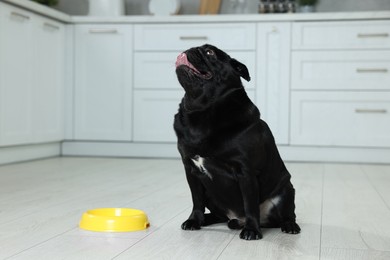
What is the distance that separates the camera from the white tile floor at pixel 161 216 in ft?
5.02

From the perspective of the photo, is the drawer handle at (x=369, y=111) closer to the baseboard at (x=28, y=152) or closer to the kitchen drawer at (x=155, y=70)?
the kitchen drawer at (x=155, y=70)

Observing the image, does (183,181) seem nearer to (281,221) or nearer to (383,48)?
(281,221)

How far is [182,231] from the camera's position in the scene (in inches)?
70.6

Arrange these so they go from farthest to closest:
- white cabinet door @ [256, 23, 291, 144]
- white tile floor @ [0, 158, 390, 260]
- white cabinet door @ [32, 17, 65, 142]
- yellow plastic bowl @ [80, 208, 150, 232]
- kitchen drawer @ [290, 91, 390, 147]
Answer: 1. white cabinet door @ [256, 23, 291, 144]
2. kitchen drawer @ [290, 91, 390, 147]
3. white cabinet door @ [32, 17, 65, 142]
4. yellow plastic bowl @ [80, 208, 150, 232]
5. white tile floor @ [0, 158, 390, 260]

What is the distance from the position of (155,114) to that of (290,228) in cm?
281

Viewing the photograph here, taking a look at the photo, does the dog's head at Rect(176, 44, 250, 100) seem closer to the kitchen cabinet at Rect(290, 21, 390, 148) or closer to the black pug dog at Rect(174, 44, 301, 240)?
the black pug dog at Rect(174, 44, 301, 240)

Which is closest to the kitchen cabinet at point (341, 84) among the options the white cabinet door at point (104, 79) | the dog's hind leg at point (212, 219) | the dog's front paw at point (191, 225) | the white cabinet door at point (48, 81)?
the white cabinet door at point (104, 79)

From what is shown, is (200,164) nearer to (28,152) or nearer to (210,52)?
(210,52)

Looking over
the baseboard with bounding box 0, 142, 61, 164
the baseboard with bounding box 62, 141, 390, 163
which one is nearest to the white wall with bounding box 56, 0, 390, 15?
the baseboard with bounding box 62, 141, 390, 163

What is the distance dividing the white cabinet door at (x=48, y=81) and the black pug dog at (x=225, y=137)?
2.59m

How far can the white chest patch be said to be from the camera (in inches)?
66.2

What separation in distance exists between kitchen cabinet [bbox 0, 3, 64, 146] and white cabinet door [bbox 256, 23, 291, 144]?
1478 millimetres

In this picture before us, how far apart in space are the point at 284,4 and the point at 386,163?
1395mm

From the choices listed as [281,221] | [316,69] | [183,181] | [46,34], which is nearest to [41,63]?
[46,34]
